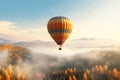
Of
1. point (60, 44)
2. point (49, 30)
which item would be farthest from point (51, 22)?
point (60, 44)

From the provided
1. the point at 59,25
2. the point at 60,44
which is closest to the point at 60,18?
the point at 59,25

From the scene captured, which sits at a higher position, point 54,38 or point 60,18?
point 60,18

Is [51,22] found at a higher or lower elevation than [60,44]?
higher

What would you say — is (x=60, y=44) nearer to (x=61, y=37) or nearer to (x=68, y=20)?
(x=61, y=37)

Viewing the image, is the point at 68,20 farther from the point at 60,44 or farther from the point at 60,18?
the point at 60,44
